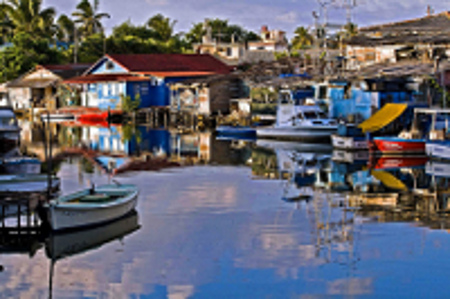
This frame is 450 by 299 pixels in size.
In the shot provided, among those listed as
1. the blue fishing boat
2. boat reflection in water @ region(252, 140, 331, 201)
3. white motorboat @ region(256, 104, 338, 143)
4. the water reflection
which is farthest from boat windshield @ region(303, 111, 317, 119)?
the water reflection

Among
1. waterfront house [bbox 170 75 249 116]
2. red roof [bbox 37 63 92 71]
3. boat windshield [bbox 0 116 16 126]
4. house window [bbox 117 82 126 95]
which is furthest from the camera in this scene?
red roof [bbox 37 63 92 71]

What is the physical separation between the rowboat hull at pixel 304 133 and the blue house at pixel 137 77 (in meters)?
18.6

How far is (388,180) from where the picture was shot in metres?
25.7

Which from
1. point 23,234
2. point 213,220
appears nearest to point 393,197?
point 213,220

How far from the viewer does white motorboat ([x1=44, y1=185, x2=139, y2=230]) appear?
665 inches

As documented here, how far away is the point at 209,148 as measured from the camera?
3738 centimetres

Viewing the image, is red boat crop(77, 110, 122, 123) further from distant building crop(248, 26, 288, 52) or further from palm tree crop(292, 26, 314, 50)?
palm tree crop(292, 26, 314, 50)

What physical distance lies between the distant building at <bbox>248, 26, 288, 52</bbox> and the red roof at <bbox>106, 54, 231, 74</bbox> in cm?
2044

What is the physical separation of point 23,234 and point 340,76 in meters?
28.2

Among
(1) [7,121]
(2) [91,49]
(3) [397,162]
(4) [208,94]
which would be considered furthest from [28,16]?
(3) [397,162]

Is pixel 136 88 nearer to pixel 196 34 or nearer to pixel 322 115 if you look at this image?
pixel 322 115

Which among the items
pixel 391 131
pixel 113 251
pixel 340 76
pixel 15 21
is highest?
pixel 15 21

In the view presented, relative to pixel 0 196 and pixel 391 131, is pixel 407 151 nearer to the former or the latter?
pixel 391 131

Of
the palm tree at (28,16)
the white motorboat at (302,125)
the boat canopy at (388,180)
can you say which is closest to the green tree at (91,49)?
the palm tree at (28,16)
